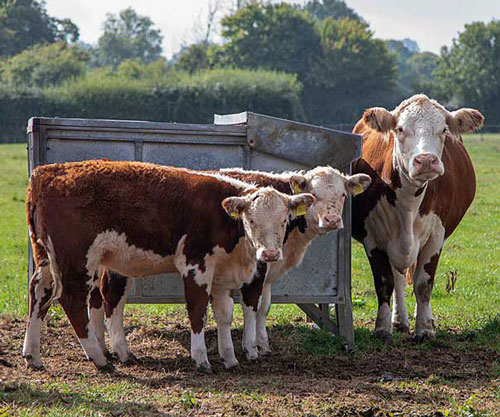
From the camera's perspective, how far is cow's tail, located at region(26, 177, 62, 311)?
7.82 m

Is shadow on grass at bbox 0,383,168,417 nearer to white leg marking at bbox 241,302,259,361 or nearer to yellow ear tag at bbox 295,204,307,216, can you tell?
white leg marking at bbox 241,302,259,361

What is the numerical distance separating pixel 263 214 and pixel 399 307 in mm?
3266

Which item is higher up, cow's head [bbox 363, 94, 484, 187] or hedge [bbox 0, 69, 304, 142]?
cow's head [bbox 363, 94, 484, 187]

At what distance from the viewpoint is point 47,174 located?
26.1 feet

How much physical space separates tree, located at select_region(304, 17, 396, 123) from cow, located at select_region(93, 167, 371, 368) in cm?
5991

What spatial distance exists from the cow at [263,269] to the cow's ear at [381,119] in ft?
3.18

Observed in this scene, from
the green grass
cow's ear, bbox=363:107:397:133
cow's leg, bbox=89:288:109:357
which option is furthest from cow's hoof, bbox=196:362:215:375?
cow's ear, bbox=363:107:397:133

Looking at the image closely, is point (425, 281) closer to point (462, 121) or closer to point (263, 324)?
point (462, 121)

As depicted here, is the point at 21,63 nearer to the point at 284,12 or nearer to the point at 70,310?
the point at 284,12

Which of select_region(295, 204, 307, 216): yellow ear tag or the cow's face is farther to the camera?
select_region(295, 204, 307, 216): yellow ear tag

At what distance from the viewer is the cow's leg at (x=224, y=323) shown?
8.30 m

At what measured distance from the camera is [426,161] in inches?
341

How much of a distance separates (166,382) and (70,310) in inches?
44.8

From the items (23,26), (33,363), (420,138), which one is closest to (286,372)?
(33,363)
